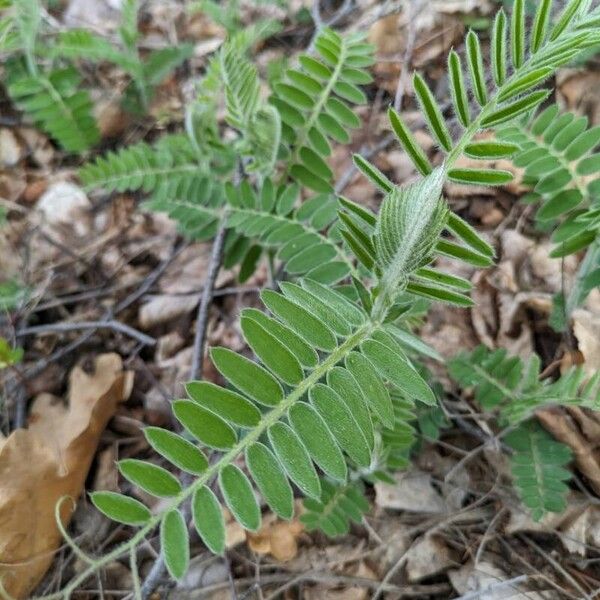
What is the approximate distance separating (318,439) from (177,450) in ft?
0.84

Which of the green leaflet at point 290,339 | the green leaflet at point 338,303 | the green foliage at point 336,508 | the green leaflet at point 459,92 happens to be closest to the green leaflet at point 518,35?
the green leaflet at point 459,92

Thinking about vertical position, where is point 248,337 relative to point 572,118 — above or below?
above

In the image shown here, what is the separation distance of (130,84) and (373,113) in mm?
1337

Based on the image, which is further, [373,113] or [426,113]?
[373,113]

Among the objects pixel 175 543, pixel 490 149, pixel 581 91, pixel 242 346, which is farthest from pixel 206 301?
pixel 581 91

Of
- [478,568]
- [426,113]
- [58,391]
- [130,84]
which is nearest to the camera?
[426,113]

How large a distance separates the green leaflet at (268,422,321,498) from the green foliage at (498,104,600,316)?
2.81 ft

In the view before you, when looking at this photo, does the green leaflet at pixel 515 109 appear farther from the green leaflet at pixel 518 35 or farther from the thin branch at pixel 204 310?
the thin branch at pixel 204 310

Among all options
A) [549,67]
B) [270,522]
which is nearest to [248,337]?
[549,67]

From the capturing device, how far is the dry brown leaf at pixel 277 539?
1718 millimetres

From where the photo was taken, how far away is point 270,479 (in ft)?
3.59

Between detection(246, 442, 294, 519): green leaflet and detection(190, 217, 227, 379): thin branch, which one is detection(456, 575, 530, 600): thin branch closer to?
detection(246, 442, 294, 519): green leaflet

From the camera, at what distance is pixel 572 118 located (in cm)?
163

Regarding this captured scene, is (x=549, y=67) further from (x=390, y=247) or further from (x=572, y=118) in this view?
(x=572, y=118)
